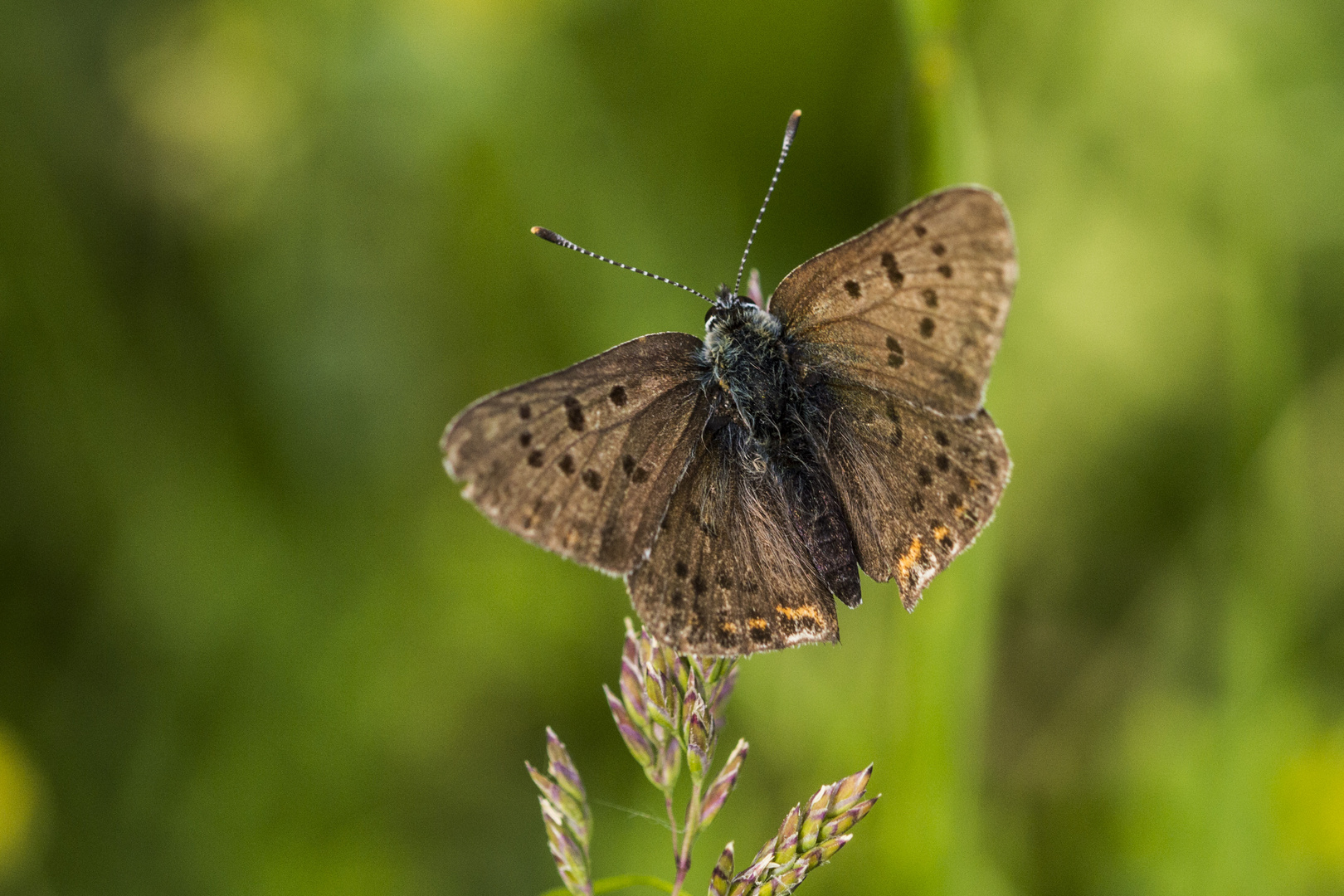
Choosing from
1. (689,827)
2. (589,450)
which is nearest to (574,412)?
(589,450)

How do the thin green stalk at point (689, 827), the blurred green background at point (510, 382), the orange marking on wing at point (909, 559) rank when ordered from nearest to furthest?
the thin green stalk at point (689, 827) < the orange marking on wing at point (909, 559) < the blurred green background at point (510, 382)

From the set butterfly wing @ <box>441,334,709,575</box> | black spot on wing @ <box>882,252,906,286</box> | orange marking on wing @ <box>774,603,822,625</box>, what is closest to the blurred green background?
orange marking on wing @ <box>774,603,822,625</box>

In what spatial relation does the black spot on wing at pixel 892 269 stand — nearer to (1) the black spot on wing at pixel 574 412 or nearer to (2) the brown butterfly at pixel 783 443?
(2) the brown butterfly at pixel 783 443

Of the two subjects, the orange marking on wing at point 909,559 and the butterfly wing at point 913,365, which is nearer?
the butterfly wing at point 913,365

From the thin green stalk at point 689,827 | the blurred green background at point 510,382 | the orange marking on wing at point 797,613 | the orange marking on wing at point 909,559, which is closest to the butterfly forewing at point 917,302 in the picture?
the orange marking on wing at point 909,559

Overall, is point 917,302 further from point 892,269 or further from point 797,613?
point 797,613

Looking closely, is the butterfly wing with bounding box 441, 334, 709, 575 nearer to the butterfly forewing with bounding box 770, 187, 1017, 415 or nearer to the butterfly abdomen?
the butterfly abdomen
